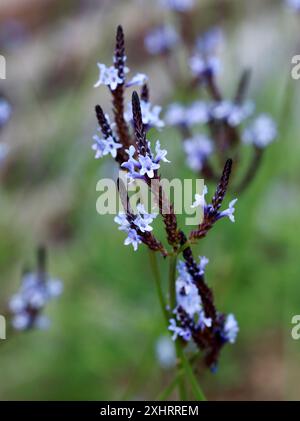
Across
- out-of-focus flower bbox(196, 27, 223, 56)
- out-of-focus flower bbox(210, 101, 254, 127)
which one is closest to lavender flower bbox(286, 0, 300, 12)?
out-of-focus flower bbox(196, 27, 223, 56)

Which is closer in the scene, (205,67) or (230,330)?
(230,330)

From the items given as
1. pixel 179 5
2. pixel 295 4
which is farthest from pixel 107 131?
pixel 179 5

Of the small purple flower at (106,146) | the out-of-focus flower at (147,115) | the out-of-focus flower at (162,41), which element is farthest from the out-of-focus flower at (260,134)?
the small purple flower at (106,146)

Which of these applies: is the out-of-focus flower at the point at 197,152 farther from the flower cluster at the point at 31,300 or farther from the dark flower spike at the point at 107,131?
the dark flower spike at the point at 107,131

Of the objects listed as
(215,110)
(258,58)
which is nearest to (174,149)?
(258,58)

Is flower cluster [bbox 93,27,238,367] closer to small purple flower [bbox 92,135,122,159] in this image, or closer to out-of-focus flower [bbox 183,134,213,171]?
small purple flower [bbox 92,135,122,159]

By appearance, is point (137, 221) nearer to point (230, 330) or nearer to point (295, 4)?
point (230, 330)

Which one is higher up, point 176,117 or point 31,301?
point 176,117
